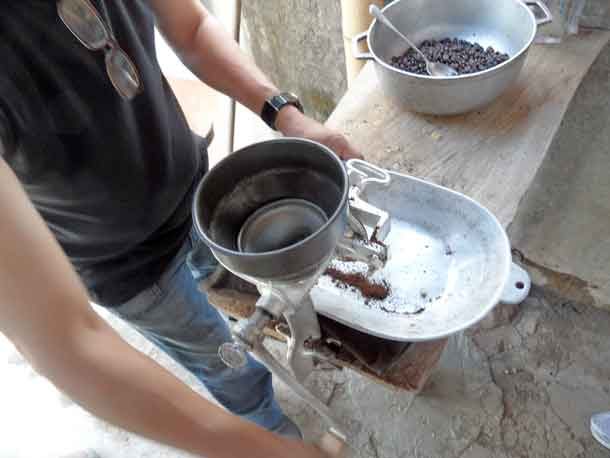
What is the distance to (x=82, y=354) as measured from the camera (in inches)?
17.6

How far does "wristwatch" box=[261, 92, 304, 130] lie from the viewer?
0.85 m

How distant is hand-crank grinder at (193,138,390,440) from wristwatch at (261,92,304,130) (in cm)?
26

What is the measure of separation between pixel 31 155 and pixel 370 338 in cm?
48

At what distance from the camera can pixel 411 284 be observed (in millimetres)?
700

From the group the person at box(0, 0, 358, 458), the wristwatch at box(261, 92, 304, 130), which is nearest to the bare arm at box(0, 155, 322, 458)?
the person at box(0, 0, 358, 458)

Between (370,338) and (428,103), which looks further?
(428,103)

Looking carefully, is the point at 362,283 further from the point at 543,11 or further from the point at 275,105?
the point at 543,11

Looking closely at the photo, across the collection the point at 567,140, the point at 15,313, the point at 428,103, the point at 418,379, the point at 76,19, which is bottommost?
the point at 567,140

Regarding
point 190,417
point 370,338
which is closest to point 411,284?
point 370,338

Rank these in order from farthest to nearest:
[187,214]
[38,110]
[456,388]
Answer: [456,388]
[187,214]
[38,110]

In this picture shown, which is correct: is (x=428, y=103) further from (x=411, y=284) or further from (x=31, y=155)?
(x=31, y=155)

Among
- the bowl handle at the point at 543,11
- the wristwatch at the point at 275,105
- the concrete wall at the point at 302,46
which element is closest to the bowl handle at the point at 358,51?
the wristwatch at the point at 275,105

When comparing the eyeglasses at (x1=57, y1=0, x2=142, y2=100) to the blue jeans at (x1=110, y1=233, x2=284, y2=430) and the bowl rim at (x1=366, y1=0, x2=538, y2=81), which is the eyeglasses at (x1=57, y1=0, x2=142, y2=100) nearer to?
the blue jeans at (x1=110, y1=233, x2=284, y2=430)

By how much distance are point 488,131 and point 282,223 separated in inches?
18.5
